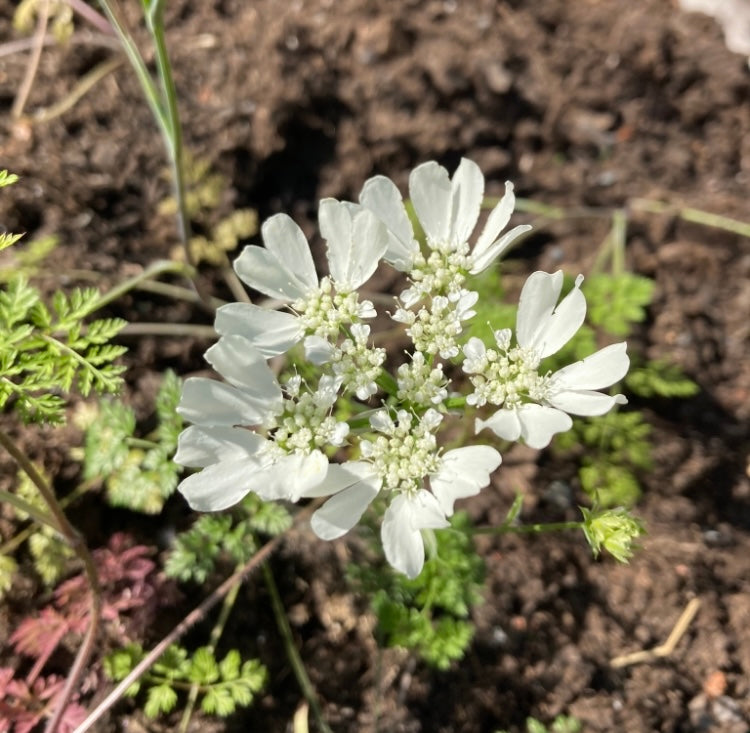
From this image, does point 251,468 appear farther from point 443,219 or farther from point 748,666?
point 748,666

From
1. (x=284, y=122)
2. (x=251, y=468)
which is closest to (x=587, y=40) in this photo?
(x=284, y=122)

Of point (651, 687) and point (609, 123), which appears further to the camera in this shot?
point (609, 123)

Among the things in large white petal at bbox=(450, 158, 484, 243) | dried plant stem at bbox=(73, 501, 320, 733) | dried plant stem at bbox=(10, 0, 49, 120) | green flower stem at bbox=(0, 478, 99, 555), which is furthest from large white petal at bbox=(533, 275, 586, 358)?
dried plant stem at bbox=(10, 0, 49, 120)

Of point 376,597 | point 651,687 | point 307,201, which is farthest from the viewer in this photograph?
point 307,201

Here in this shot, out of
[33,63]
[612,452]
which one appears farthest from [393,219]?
[33,63]

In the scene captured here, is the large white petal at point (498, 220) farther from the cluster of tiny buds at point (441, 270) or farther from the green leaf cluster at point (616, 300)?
the green leaf cluster at point (616, 300)

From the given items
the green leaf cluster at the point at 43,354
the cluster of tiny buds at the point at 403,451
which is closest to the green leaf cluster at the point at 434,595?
the cluster of tiny buds at the point at 403,451

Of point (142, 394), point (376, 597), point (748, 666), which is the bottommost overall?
point (748, 666)
